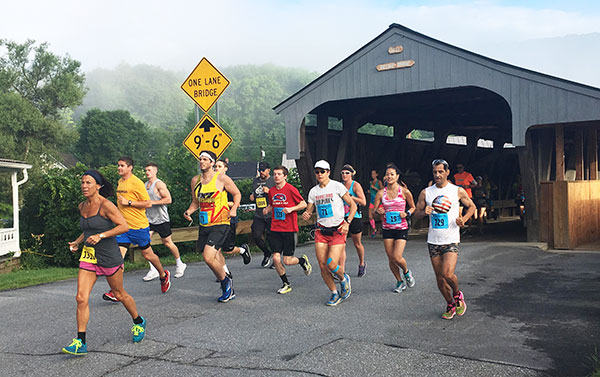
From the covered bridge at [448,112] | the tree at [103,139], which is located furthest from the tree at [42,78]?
the covered bridge at [448,112]

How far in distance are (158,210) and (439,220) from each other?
518 cm

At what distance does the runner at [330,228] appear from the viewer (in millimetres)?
8289

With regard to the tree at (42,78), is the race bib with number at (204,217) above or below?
below

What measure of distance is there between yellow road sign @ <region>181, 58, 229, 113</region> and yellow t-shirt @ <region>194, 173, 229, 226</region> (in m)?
4.04

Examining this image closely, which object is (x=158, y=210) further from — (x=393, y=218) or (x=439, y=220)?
(x=439, y=220)

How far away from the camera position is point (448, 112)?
22188mm

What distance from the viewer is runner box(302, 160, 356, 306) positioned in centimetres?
829

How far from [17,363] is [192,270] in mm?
6162

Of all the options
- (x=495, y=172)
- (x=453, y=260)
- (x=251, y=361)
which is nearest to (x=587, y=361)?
(x=453, y=260)

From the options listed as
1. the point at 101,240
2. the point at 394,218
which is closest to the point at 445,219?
the point at 394,218

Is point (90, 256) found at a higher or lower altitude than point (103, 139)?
lower

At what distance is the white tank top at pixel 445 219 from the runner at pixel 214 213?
2.65m

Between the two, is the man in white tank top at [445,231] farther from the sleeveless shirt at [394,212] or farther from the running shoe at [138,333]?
the running shoe at [138,333]

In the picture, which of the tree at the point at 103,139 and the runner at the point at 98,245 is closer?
the runner at the point at 98,245
